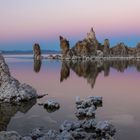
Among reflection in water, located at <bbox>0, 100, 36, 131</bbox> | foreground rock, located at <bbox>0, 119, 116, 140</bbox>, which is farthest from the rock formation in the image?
foreground rock, located at <bbox>0, 119, 116, 140</bbox>

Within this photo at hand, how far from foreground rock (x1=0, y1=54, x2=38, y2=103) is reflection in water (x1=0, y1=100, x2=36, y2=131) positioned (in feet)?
2.60

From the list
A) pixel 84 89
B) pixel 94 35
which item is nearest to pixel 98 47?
pixel 94 35

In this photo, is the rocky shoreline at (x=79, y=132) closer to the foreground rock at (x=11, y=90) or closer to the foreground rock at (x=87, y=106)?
the foreground rock at (x=87, y=106)

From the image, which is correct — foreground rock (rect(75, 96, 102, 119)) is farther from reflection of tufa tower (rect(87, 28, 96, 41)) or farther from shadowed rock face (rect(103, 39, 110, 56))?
reflection of tufa tower (rect(87, 28, 96, 41))

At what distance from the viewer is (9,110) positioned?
25922mm

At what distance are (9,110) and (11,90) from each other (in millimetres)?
4001

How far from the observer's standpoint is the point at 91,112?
24.3m

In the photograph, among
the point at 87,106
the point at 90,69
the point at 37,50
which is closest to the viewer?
the point at 87,106

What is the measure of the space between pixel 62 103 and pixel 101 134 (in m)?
10.5

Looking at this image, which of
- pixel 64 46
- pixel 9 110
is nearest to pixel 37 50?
pixel 64 46

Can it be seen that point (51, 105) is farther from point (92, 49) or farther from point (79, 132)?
point (92, 49)

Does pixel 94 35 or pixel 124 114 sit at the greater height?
pixel 94 35

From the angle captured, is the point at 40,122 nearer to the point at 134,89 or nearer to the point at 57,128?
the point at 57,128

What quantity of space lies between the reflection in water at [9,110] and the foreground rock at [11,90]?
2.60 feet
